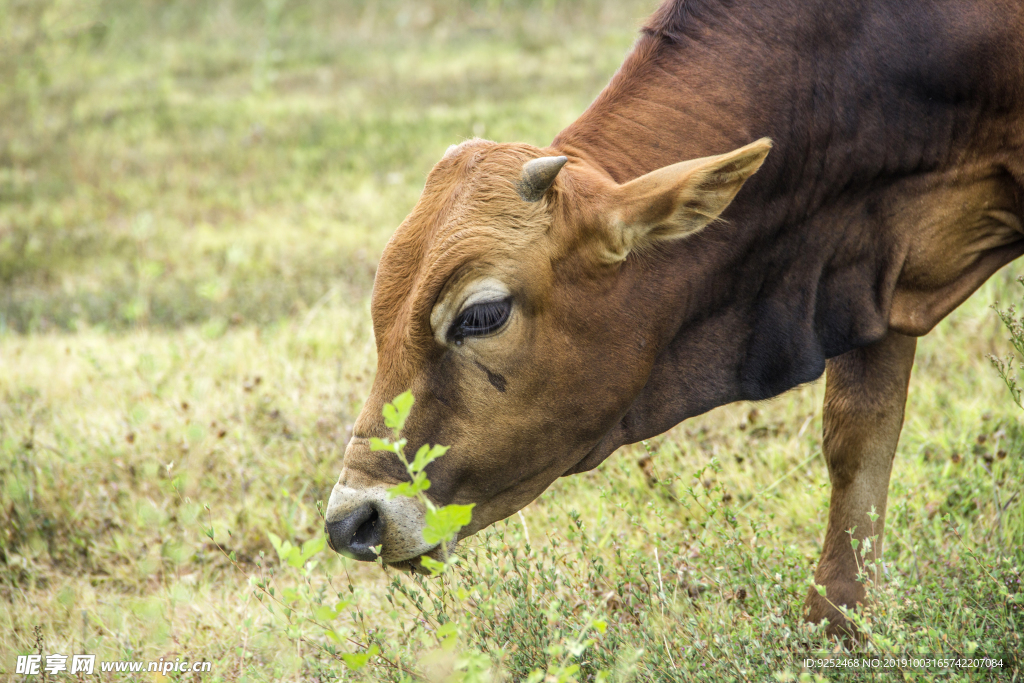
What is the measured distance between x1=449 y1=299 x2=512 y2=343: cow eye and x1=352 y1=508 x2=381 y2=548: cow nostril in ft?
1.85

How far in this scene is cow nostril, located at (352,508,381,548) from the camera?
2.57m

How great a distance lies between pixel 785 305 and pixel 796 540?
4.47 feet

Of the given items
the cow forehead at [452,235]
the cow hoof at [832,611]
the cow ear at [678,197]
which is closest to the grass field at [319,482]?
the cow hoof at [832,611]

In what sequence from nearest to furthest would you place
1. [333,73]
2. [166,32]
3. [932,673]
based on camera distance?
[932,673]
[333,73]
[166,32]

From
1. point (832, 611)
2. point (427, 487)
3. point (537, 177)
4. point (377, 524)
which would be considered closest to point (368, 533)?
point (377, 524)

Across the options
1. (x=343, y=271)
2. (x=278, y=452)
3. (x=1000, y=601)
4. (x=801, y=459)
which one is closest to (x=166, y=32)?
(x=343, y=271)

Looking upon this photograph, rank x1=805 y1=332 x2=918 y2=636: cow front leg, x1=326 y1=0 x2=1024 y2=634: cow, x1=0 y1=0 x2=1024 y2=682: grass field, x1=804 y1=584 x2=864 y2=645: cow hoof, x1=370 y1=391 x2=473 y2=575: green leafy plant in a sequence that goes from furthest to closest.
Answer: x1=805 y1=332 x2=918 y2=636: cow front leg, x1=804 y1=584 x2=864 y2=645: cow hoof, x1=0 y1=0 x2=1024 y2=682: grass field, x1=326 y1=0 x2=1024 y2=634: cow, x1=370 y1=391 x2=473 y2=575: green leafy plant

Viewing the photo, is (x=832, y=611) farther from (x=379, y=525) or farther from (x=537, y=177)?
(x=537, y=177)

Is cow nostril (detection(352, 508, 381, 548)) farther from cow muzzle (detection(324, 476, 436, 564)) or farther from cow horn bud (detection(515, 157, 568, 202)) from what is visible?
cow horn bud (detection(515, 157, 568, 202))

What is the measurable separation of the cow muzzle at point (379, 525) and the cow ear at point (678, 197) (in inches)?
36.8

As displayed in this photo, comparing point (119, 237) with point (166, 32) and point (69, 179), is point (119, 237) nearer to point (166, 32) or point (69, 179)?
point (69, 179)

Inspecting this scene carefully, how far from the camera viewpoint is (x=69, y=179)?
1042cm

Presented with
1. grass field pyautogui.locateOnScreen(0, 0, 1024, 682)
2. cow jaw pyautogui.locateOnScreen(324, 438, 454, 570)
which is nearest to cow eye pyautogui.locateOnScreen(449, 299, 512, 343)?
cow jaw pyautogui.locateOnScreen(324, 438, 454, 570)

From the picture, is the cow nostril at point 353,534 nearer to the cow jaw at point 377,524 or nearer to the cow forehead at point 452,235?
the cow jaw at point 377,524
